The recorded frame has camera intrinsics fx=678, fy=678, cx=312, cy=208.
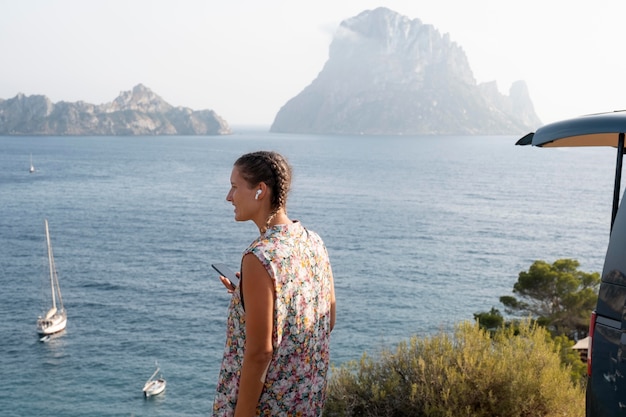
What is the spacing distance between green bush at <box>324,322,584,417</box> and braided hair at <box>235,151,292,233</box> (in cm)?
281

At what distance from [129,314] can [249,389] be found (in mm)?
36579

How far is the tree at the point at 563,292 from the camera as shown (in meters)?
27.6

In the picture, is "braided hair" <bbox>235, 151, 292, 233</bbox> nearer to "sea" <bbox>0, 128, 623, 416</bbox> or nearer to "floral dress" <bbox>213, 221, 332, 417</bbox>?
"floral dress" <bbox>213, 221, 332, 417</bbox>

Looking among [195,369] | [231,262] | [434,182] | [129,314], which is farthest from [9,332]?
[434,182]

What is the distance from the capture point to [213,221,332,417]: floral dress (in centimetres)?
263

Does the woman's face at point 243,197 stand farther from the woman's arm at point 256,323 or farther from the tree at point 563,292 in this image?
the tree at point 563,292

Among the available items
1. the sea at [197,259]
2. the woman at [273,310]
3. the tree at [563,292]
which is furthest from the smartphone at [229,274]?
the tree at [563,292]

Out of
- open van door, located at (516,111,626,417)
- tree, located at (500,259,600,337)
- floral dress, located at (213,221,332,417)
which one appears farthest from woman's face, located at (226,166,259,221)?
tree, located at (500,259,600,337)

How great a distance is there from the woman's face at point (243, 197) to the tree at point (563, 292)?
87.5 ft

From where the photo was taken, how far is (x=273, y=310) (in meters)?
2.61

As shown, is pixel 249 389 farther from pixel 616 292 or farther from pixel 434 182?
pixel 434 182

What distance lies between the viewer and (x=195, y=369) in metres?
30.3

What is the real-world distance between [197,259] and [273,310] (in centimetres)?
4732

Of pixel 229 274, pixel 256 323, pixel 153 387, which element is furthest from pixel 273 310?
pixel 153 387
